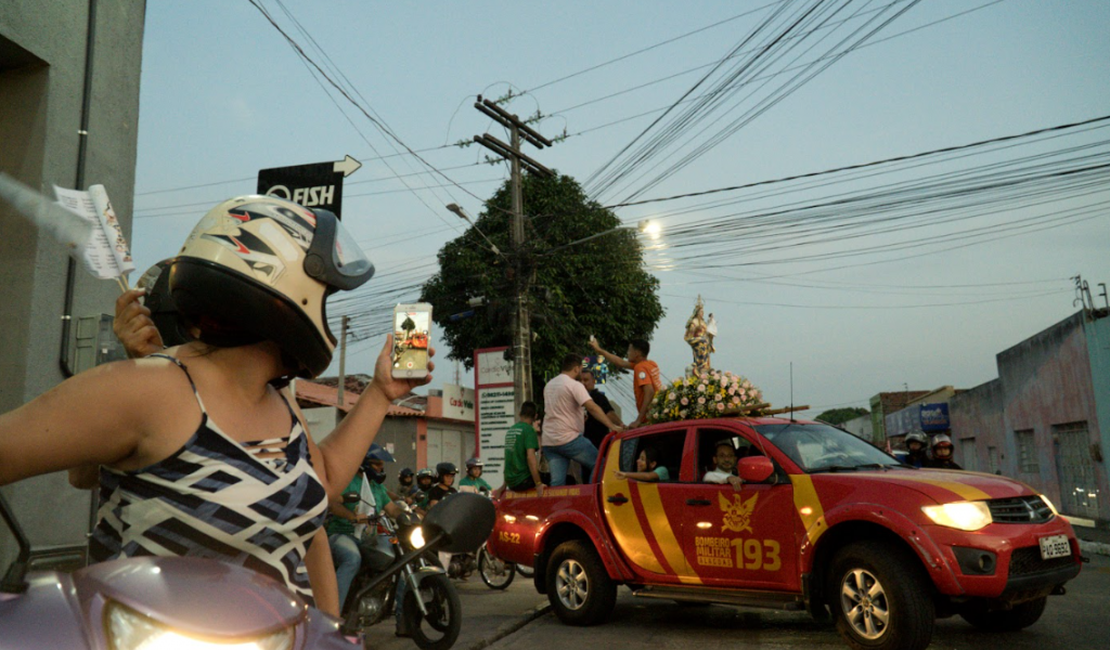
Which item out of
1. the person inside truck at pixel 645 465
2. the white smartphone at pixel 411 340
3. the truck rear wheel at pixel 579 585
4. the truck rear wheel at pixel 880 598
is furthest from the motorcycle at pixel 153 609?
the truck rear wheel at pixel 579 585

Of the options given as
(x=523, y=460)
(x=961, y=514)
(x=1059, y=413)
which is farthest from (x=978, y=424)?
(x=961, y=514)

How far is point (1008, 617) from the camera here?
22.7 feet

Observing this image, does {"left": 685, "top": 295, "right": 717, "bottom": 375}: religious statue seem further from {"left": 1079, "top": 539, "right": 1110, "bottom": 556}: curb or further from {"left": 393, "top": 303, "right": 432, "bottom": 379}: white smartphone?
{"left": 393, "top": 303, "right": 432, "bottom": 379}: white smartphone

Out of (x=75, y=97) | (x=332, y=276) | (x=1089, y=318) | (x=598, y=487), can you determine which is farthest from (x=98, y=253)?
(x=1089, y=318)

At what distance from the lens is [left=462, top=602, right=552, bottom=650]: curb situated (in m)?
7.23

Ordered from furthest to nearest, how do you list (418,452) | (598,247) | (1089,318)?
(418,452) → (598,247) → (1089,318)

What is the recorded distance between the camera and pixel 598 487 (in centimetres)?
827

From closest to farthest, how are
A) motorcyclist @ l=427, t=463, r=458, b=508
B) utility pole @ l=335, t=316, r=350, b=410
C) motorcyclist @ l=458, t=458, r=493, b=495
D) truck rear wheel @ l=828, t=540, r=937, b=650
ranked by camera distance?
truck rear wheel @ l=828, t=540, r=937, b=650, motorcyclist @ l=427, t=463, r=458, b=508, motorcyclist @ l=458, t=458, r=493, b=495, utility pole @ l=335, t=316, r=350, b=410

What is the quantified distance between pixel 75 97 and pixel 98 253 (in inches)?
192

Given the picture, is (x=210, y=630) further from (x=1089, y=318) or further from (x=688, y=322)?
(x=1089, y=318)

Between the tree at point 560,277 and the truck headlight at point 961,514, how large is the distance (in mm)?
22065

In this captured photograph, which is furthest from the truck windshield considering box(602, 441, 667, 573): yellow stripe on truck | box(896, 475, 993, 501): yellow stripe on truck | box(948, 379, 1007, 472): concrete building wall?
box(948, 379, 1007, 472): concrete building wall

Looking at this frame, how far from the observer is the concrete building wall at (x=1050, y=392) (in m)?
→ 20.7

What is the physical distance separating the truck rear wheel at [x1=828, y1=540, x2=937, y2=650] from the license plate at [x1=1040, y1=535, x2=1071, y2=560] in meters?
0.83
